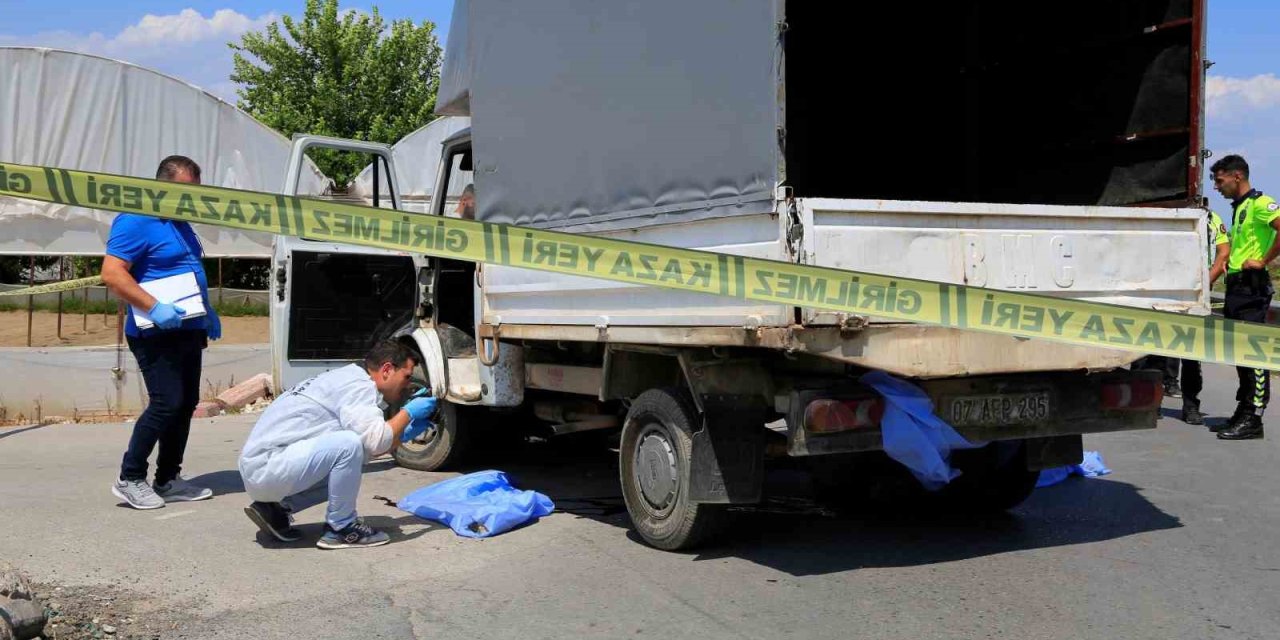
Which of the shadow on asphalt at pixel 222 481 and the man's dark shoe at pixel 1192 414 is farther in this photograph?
the man's dark shoe at pixel 1192 414

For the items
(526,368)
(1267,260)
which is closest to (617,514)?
(526,368)

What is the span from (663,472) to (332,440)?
1524 mm

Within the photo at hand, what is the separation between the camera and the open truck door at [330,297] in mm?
7230

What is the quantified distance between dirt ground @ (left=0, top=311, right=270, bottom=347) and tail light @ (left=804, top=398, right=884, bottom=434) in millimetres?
12609

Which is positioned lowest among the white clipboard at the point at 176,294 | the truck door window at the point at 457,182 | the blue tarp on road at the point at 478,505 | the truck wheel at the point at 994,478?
the blue tarp on road at the point at 478,505

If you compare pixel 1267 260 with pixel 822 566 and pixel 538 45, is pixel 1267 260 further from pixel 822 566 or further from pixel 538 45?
pixel 538 45

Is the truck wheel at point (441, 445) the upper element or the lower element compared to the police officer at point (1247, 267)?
lower

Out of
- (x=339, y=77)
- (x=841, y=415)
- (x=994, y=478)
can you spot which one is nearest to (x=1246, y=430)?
(x=994, y=478)

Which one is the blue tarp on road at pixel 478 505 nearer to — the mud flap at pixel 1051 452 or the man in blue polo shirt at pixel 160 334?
the man in blue polo shirt at pixel 160 334

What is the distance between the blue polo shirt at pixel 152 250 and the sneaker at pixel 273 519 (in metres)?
1.30

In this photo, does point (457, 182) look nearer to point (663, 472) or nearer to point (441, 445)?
point (441, 445)

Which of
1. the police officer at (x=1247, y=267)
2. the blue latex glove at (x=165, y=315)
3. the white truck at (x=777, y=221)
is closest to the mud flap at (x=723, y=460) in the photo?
the white truck at (x=777, y=221)

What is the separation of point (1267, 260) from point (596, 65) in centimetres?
548

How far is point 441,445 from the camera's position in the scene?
23.5ft
